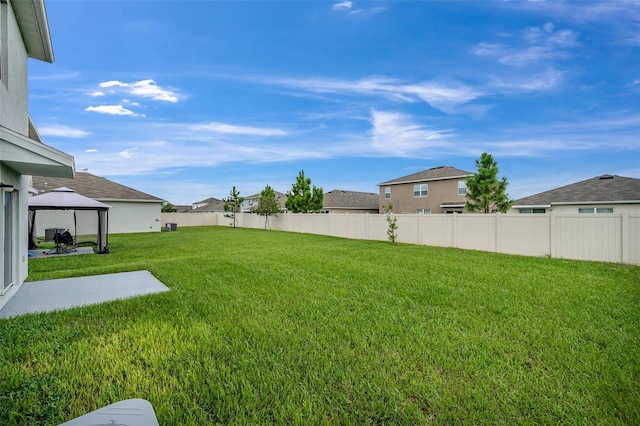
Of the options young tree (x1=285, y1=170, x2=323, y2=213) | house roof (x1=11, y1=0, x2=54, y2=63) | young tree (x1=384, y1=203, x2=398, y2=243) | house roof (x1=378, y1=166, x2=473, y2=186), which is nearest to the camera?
house roof (x1=11, y1=0, x2=54, y2=63)

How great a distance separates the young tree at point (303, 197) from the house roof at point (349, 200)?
4963 mm

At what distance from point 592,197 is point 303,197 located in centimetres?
2204

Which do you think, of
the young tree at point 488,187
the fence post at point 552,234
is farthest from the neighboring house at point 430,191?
the fence post at point 552,234

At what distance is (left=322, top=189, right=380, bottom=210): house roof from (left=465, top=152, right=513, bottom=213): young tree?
1998 centimetres

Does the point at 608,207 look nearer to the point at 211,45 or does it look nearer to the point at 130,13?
the point at 211,45

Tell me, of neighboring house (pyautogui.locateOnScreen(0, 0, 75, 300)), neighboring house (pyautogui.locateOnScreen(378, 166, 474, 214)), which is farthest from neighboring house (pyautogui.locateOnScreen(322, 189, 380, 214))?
neighboring house (pyautogui.locateOnScreen(0, 0, 75, 300))

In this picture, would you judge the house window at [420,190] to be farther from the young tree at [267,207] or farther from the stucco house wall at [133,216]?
the stucco house wall at [133,216]

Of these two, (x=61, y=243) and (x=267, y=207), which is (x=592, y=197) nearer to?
(x=267, y=207)

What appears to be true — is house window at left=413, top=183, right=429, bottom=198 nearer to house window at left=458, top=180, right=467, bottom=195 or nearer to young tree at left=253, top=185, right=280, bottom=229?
house window at left=458, top=180, right=467, bottom=195

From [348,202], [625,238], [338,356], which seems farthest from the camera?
[348,202]

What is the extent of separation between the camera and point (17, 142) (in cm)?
430

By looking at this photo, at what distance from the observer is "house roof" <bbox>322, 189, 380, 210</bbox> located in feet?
122

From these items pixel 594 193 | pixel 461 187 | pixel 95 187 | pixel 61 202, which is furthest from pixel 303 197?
pixel 594 193

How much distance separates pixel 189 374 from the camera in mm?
2830
